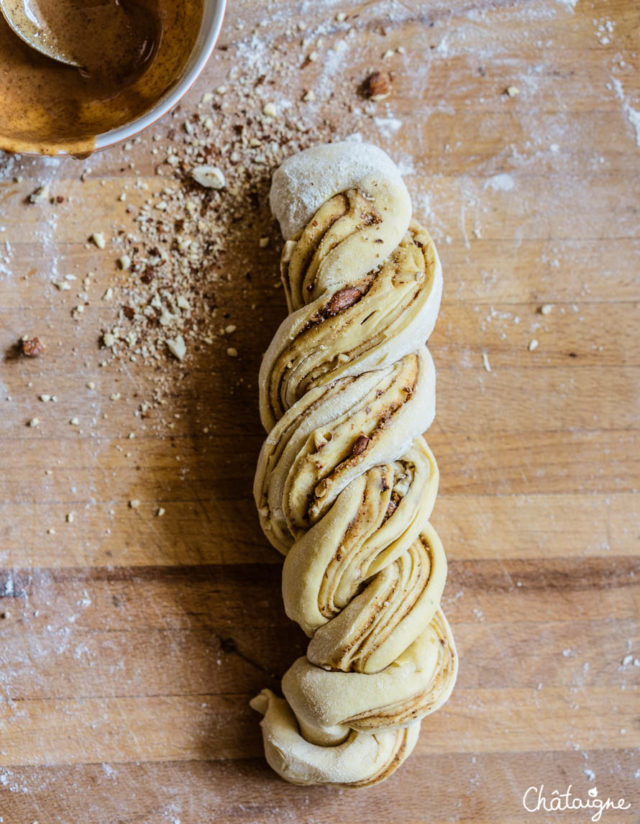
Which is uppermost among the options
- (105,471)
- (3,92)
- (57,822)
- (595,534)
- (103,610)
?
(3,92)

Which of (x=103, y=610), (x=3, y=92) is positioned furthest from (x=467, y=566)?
(x=3, y=92)

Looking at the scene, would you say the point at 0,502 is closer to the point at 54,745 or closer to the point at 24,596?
the point at 24,596

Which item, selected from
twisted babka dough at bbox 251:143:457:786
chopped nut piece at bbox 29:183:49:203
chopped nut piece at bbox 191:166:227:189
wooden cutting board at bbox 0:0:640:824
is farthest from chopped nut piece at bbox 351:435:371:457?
chopped nut piece at bbox 29:183:49:203

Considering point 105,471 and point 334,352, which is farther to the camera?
point 105,471

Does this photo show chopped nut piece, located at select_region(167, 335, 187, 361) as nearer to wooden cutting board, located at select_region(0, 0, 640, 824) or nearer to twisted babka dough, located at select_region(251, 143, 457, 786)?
wooden cutting board, located at select_region(0, 0, 640, 824)

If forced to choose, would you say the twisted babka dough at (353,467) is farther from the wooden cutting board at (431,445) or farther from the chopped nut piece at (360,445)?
the wooden cutting board at (431,445)

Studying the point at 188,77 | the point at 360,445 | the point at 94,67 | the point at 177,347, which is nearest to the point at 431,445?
the point at 360,445
